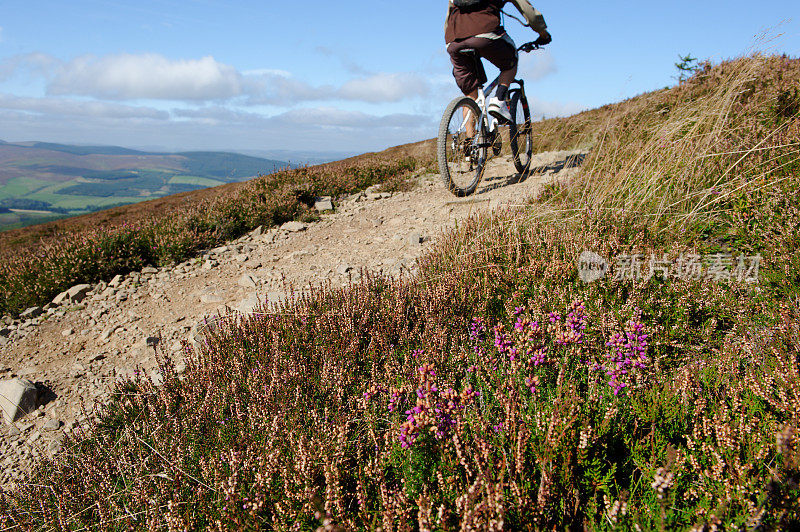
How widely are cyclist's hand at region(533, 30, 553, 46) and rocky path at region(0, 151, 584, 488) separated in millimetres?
1930

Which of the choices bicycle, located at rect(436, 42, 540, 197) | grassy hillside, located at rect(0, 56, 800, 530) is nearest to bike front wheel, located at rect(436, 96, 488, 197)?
bicycle, located at rect(436, 42, 540, 197)

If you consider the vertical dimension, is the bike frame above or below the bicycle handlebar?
below

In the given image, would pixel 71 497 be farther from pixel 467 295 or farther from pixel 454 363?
pixel 467 295

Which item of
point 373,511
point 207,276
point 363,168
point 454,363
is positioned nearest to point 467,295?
point 454,363

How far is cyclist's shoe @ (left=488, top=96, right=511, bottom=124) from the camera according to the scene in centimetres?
619

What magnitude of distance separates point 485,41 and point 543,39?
1114 millimetres

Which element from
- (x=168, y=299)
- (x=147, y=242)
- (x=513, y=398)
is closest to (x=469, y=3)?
(x=168, y=299)

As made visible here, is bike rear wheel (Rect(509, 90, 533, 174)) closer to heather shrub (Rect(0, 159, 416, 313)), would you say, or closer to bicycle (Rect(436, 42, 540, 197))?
bicycle (Rect(436, 42, 540, 197))

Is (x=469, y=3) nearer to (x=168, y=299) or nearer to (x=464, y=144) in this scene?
(x=464, y=144)

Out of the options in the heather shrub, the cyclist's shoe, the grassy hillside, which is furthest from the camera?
the cyclist's shoe

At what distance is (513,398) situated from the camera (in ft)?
5.60

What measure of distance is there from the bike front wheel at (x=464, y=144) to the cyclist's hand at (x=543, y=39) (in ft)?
4.15

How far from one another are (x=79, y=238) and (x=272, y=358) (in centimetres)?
503

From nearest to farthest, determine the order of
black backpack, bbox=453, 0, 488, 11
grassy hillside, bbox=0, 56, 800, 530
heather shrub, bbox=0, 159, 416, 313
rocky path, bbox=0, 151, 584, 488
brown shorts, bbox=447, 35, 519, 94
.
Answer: grassy hillside, bbox=0, 56, 800, 530 < rocky path, bbox=0, 151, 584, 488 < heather shrub, bbox=0, 159, 416, 313 < black backpack, bbox=453, 0, 488, 11 < brown shorts, bbox=447, 35, 519, 94
